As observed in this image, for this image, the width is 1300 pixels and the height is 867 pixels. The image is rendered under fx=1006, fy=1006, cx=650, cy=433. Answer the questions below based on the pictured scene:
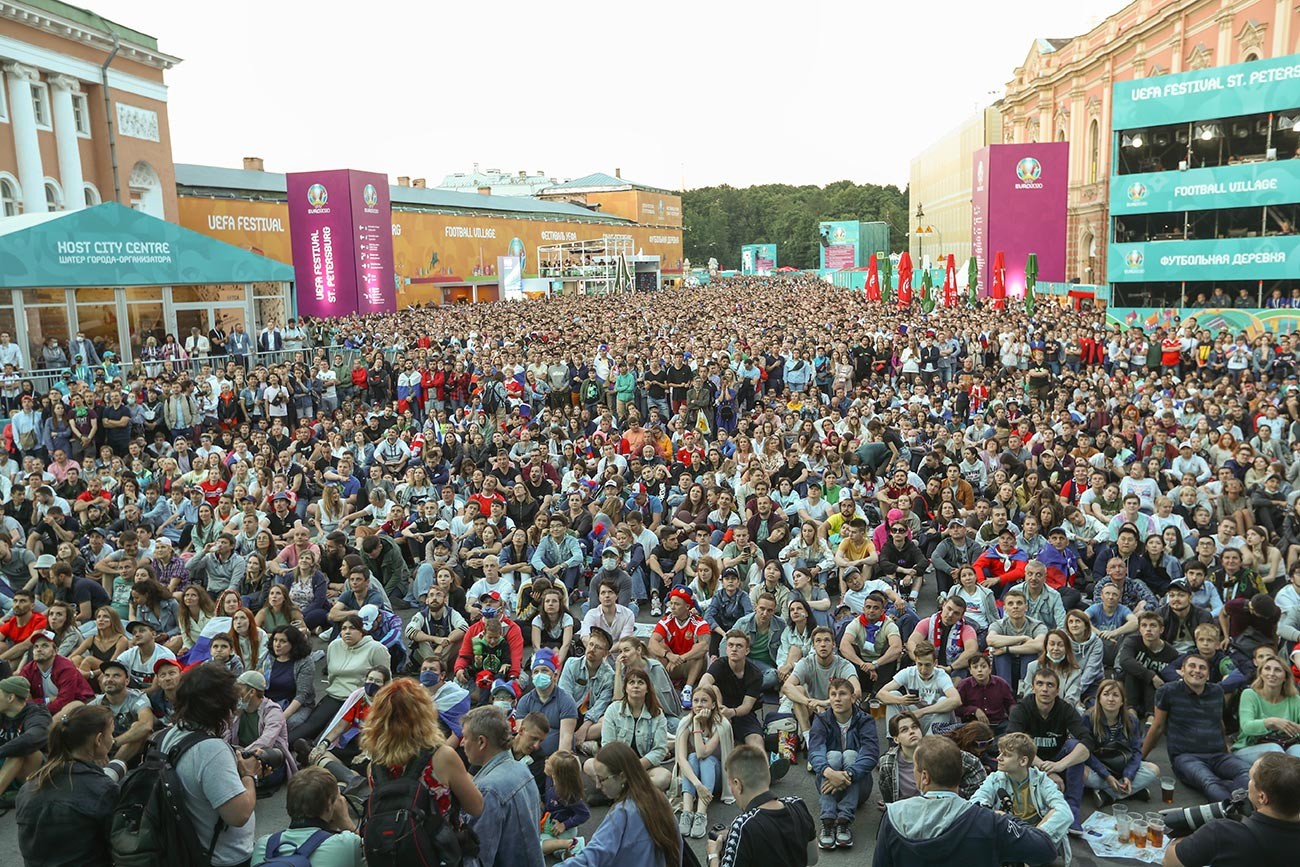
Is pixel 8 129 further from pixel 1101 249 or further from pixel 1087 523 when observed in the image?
pixel 1101 249

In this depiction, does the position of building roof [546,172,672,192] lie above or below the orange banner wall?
above

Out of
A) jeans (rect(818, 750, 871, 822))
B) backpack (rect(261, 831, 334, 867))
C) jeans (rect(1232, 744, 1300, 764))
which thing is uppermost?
backpack (rect(261, 831, 334, 867))

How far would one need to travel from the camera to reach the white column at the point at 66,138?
30359mm

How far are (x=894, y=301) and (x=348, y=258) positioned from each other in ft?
76.7

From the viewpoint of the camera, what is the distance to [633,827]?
389 cm

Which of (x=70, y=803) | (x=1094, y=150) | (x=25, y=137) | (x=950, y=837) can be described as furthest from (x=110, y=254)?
(x=1094, y=150)

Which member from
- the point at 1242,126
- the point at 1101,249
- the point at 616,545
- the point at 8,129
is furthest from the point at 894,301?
the point at 616,545

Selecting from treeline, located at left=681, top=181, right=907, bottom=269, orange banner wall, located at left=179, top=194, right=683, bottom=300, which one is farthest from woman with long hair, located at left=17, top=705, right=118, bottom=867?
treeline, located at left=681, top=181, right=907, bottom=269

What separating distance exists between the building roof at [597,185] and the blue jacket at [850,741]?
8506 cm

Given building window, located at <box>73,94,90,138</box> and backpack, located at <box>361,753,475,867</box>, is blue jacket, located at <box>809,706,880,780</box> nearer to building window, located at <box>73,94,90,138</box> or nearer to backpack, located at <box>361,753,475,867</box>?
backpack, located at <box>361,753,475,867</box>

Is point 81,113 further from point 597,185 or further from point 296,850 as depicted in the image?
point 597,185

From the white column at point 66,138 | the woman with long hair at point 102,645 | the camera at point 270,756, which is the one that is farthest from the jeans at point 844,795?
the white column at point 66,138

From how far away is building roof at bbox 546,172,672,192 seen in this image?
91.4 meters

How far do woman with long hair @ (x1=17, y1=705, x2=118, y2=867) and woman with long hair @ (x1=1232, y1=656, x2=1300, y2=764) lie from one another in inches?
248
